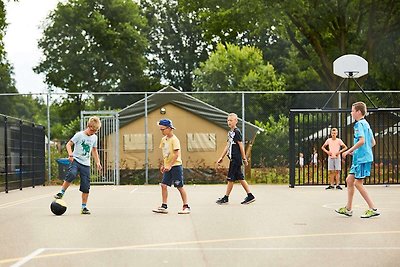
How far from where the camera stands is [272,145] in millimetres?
24641

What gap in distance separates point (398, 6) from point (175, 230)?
2438cm

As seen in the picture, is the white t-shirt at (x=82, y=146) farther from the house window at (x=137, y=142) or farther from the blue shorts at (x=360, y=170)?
the house window at (x=137, y=142)

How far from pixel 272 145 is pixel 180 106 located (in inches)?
123

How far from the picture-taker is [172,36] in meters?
70.1

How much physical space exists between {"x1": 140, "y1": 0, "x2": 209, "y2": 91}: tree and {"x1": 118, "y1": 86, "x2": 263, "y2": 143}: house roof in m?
42.5

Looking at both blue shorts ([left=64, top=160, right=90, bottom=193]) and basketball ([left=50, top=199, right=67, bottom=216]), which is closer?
basketball ([left=50, top=199, right=67, bottom=216])

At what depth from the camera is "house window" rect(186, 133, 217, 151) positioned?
2456 cm

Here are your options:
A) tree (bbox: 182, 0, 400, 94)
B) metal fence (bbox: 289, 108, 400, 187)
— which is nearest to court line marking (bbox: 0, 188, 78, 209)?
metal fence (bbox: 289, 108, 400, 187)

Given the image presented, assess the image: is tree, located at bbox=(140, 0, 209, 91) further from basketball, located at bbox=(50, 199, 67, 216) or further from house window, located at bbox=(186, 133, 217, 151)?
basketball, located at bbox=(50, 199, 67, 216)

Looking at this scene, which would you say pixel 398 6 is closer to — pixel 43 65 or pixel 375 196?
pixel 375 196

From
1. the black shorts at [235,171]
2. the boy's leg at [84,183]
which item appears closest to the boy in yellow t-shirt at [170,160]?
the boy's leg at [84,183]

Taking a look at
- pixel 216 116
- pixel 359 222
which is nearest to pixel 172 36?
pixel 216 116

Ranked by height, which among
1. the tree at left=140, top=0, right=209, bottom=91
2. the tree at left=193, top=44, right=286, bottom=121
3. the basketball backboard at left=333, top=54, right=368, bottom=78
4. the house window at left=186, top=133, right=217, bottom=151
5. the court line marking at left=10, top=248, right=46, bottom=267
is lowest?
the court line marking at left=10, top=248, right=46, bottom=267

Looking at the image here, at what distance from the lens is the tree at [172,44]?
68.6 meters
